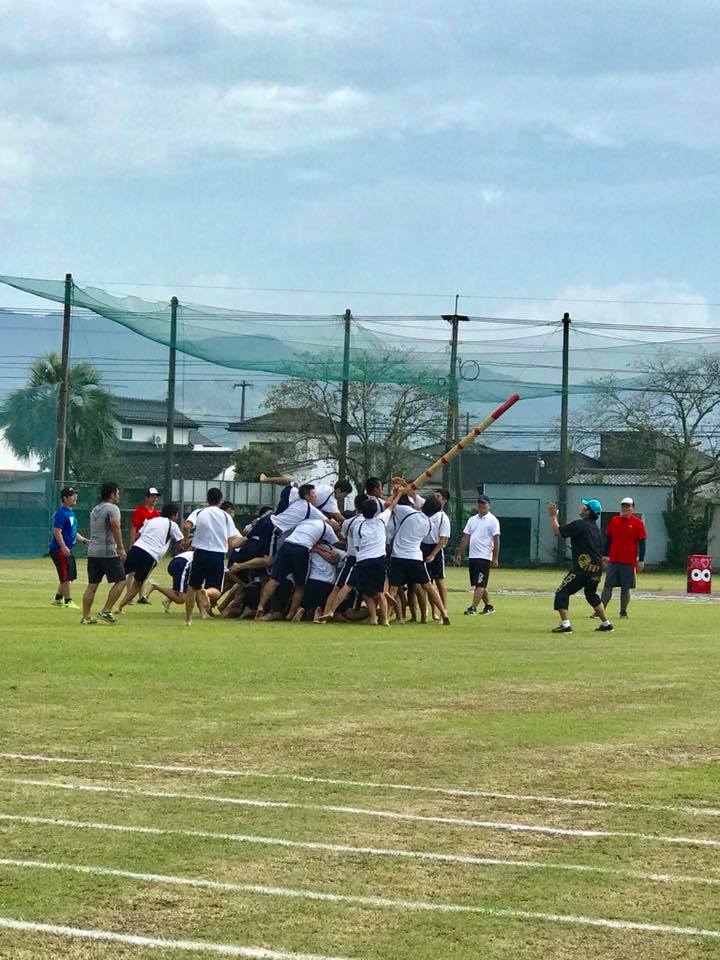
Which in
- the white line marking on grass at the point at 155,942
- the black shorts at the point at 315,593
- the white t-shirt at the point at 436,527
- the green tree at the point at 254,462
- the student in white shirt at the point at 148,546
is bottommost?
the white line marking on grass at the point at 155,942

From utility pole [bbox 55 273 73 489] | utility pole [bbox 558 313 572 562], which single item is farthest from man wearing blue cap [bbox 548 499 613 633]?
utility pole [bbox 558 313 572 562]

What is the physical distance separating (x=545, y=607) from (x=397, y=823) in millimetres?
18688

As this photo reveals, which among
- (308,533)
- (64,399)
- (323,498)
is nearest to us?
(308,533)

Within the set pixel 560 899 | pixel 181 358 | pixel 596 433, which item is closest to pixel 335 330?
pixel 181 358

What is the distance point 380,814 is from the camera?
7023mm

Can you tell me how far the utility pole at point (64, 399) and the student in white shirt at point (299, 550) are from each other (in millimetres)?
23661

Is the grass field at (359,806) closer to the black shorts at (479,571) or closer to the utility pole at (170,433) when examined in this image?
the black shorts at (479,571)

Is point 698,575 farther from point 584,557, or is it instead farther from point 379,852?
point 379,852

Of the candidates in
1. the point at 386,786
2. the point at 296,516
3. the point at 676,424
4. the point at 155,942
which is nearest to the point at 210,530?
the point at 296,516

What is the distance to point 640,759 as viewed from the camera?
346 inches

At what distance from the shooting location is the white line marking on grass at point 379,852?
591 cm

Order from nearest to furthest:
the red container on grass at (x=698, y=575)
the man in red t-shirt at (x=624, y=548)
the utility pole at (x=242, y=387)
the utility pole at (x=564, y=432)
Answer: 1. the man in red t-shirt at (x=624, y=548)
2. the red container on grass at (x=698, y=575)
3. the utility pole at (x=242, y=387)
4. the utility pole at (x=564, y=432)

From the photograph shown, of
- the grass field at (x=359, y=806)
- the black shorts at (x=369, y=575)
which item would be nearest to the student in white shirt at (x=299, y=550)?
the black shorts at (x=369, y=575)

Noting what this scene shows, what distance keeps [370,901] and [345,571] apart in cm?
1443
